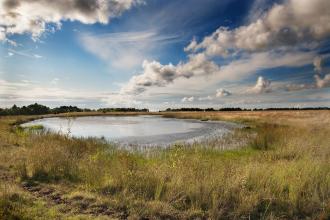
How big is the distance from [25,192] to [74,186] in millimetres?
1231

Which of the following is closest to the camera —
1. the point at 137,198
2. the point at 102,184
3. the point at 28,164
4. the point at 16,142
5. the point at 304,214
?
the point at 304,214

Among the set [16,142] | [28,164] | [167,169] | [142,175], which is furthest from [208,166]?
[16,142]

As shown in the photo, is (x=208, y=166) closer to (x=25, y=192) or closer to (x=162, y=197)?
(x=162, y=197)

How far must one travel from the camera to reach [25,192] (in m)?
7.28

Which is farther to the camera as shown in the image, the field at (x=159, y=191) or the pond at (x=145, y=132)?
the pond at (x=145, y=132)

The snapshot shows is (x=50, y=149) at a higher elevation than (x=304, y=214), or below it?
higher

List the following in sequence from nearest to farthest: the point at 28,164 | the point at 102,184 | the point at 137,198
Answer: the point at 137,198 → the point at 102,184 → the point at 28,164

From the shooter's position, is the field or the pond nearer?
the field

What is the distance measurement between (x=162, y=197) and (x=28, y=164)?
18.0 feet

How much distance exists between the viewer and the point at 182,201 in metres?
6.76

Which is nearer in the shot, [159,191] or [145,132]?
[159,191]

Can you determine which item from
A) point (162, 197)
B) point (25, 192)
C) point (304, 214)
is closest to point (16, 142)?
point (25, 192)

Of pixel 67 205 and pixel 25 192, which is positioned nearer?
pixel 67 205

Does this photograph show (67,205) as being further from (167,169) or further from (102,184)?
(167,169)
